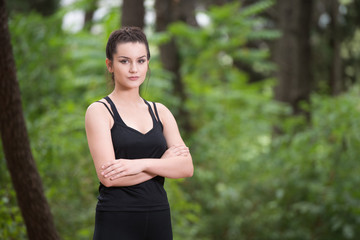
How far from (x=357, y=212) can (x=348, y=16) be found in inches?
546

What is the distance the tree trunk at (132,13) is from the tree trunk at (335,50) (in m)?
11.9

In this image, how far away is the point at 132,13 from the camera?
7.67 meters

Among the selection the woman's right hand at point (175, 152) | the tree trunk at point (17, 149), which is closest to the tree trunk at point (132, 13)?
the tree trunk at point (17, 149)

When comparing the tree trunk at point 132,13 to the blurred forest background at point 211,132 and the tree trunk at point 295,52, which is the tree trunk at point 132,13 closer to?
the blurred forest background at point 211,132

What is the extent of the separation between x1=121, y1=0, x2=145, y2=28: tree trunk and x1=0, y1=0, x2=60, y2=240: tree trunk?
3584 millimetres

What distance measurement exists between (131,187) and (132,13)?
5280 millimetres

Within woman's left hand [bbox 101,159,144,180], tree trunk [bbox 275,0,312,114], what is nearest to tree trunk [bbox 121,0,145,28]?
woman's left hand [bbox 101,159,144,180]

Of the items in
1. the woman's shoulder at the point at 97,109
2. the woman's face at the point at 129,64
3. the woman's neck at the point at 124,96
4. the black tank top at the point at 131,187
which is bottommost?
the black tank top at the point at 131,187

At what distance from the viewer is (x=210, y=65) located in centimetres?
1309

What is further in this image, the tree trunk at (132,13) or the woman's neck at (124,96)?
the tree trunk at (132,13)

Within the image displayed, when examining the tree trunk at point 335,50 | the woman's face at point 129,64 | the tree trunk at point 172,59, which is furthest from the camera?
the tree trunk at point 335,50

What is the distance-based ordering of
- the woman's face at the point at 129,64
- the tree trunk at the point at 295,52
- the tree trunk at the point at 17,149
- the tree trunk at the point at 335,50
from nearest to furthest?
the woman's face at the point at 129,64, the tree trunk at the point at 17,149, the tree trunk at the point at 295,52, the tree trunk at the point at 335,50

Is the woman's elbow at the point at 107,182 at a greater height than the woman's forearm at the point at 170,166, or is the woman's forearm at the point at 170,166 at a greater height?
the woman's forearm at the point at 170,166

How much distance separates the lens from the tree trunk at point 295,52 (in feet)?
40.1
